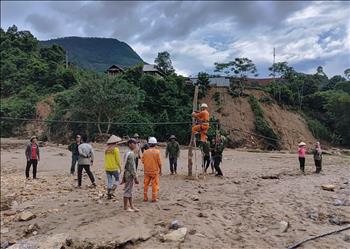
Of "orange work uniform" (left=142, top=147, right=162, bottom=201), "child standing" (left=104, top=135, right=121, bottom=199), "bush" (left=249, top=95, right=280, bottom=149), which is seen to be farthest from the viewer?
"bush" (left=249, top=95, right=280, bottom=149)

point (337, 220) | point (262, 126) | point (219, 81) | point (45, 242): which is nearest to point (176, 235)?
point (45, 242)

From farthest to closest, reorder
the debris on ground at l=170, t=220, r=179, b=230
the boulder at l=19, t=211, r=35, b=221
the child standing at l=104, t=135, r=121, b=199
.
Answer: the child standing at l=104, t=135, r=121, b=199, the boulder at l=19, t=211, r=35, b=221, the debris on ground at l=170, t=220, r=179, b=230

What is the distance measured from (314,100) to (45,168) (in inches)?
1100

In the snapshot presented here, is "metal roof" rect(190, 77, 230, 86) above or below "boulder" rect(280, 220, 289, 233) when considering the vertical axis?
above

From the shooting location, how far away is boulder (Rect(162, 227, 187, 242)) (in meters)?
7.43

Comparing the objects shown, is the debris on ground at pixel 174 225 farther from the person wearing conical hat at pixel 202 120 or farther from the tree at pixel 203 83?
the tree at pixel 203 83

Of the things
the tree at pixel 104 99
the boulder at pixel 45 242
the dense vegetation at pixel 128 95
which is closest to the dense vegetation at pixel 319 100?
the dense vegetation at pixel 128 95

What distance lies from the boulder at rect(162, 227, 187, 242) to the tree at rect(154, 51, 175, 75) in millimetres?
45229

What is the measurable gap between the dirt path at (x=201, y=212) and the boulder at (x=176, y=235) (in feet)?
0.31

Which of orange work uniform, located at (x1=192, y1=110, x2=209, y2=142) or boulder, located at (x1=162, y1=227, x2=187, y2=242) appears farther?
orange work uniform, located at (x1=192, y1=110, x2=209, y2=142)

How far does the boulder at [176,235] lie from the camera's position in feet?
24.4

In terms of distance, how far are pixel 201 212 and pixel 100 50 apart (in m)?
138

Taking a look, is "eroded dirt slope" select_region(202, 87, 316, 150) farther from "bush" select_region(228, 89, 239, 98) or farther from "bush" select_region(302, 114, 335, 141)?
"bush" select_region(302, 114, 335, 141)

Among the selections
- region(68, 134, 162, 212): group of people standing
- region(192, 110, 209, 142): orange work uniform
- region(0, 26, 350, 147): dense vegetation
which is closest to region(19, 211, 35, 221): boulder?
region(68, 134, 162, 212): group of people standing
